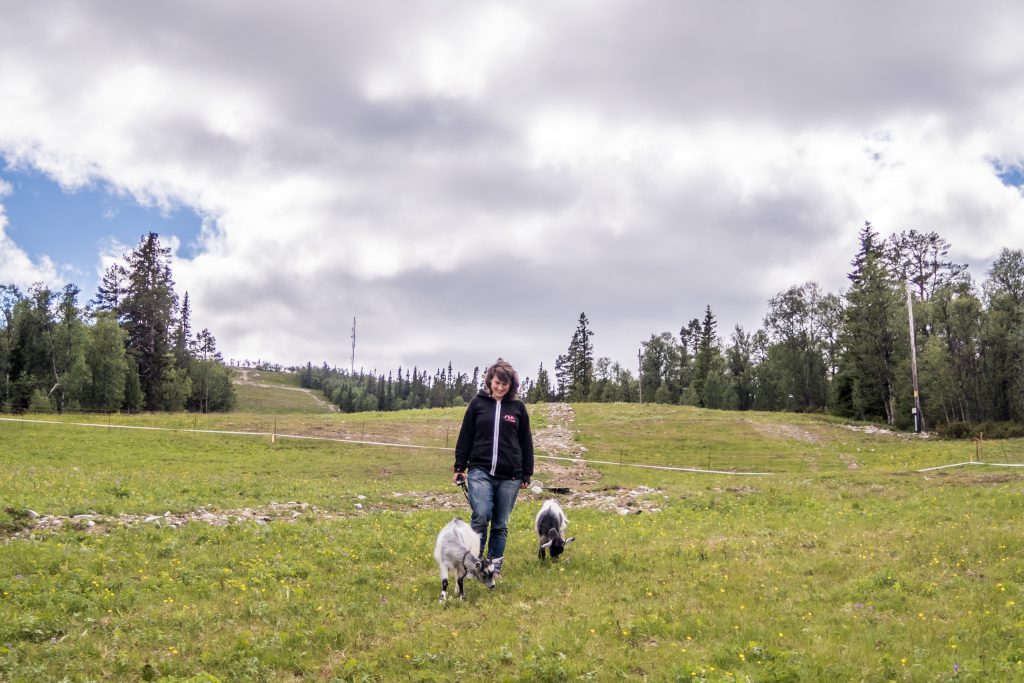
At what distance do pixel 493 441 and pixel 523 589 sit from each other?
7.58 feet

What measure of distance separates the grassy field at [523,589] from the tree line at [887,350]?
4621cm

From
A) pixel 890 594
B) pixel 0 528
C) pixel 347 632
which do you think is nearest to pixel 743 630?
pixel 890 594

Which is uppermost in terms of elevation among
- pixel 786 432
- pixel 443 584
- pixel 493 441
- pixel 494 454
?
pixel 493 441

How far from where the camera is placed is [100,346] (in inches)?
3142

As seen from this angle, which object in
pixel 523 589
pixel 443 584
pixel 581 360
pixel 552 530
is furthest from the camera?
pixel 581 360

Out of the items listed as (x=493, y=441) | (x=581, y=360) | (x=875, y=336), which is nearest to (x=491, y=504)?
(x=493, y=441)

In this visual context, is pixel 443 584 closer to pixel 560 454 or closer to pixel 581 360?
pixel 560 454

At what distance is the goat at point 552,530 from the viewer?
11.4 meters

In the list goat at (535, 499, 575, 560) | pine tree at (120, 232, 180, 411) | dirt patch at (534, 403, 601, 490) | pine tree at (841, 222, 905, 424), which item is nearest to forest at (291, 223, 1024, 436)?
pine tree at (841, 222, 905, 424)

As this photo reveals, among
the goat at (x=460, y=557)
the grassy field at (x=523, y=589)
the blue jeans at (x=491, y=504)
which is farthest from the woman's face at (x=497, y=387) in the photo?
the grassy field at (x=523, y=589)

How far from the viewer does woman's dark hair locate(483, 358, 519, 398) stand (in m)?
10.0

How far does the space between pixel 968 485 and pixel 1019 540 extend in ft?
42.2

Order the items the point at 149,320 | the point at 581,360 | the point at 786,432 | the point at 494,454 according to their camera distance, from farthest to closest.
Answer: the point at 581,360
the point at 149,320
the point at 786,432
the point at 494,454

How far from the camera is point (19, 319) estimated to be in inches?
3019
